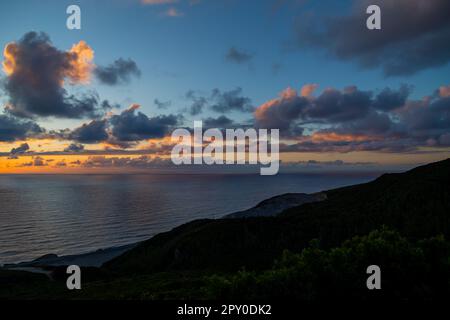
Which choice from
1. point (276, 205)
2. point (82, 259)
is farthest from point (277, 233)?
point (276, 205)

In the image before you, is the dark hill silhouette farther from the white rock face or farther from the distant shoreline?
the white rock face

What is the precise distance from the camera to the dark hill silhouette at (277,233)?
230 ft

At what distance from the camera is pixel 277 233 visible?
263 ft

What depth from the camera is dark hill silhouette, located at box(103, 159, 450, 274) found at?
7000cm

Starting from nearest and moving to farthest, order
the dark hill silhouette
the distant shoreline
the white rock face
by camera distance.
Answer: the dark hill silhouette → the distant shoreline → the white rock face

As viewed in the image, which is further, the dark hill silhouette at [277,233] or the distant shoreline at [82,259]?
the distant shoreline at [82,259]

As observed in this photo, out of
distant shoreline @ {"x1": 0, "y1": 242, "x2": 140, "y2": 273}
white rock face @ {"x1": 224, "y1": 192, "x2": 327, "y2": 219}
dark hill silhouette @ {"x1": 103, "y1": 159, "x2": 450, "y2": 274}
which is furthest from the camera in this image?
white rock face @ {"x1": 224, "y1": 192, "x2": 327, "y2": 219}

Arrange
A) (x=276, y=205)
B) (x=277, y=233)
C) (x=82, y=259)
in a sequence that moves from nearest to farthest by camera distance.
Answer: (x=277, y=233)
(x=82, y=259)
(x=276, y=205)

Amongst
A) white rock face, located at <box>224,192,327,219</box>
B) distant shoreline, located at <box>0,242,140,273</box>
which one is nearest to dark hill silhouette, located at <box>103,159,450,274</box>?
distant shoreline, located at <box>0,242,140,273</box>

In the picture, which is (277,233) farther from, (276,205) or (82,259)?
(276,205)

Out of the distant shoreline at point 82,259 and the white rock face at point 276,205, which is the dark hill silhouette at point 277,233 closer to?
the distant shoreline at point 82,259

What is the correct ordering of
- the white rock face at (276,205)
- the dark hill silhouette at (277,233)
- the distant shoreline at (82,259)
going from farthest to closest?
the white rock face at (276,205) < the distant shoreline at (82,259) < the dark hill silhouette at (277,233)

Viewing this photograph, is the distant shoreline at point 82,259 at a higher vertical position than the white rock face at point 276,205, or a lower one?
lower

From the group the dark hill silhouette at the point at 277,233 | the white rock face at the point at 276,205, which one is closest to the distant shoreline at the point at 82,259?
the dark hill silhouette at the point at 277,233
